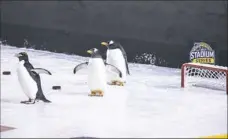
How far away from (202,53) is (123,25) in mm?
1768

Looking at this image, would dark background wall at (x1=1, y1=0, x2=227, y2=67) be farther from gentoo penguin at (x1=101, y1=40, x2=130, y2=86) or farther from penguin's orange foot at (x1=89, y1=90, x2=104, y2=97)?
penguin's orange foot at (x1=89, y1=90, x2=104, y2=97)

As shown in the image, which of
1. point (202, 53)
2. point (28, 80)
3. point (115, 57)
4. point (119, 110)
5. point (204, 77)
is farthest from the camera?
point (202, 53)

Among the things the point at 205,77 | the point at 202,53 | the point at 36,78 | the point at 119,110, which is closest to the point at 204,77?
the point at 205,77

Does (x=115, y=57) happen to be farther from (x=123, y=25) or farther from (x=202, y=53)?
(x=123, y=25)

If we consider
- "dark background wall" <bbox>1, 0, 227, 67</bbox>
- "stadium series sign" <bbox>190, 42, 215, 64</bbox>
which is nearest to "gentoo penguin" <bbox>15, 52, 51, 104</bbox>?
"stadium series sign" <bbox>190, 42, 215, 64</bbox>

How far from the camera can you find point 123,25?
11484 mm

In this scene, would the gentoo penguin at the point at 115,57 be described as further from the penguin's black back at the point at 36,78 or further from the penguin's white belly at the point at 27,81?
the penguin's white belly at the point at 27,81

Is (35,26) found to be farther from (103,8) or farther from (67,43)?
(103,8)

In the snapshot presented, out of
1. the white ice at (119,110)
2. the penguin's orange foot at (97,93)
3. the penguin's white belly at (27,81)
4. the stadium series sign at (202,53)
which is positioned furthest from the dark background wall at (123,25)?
the penguin's white belly at (27,81)

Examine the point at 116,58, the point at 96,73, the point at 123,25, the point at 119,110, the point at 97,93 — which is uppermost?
the point at 123,25

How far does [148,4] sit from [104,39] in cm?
114

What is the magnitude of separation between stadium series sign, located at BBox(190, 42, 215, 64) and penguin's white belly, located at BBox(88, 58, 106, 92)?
8.67ft

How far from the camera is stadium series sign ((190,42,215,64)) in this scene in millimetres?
10250

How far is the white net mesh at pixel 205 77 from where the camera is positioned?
8.93 metres
